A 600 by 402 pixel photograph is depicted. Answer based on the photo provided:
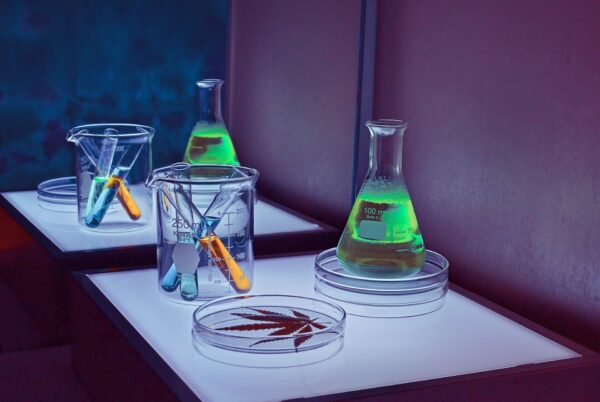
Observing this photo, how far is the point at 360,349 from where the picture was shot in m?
1.04

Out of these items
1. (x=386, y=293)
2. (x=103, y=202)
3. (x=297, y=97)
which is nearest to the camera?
(x=386, y=293)

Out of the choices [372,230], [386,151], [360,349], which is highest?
[386,151]

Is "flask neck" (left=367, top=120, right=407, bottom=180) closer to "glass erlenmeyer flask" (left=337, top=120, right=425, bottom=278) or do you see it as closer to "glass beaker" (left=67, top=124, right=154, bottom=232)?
"glass erlenmeyer flask" (left=337, top=120, right=425, bottom=278)

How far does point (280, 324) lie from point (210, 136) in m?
0.75

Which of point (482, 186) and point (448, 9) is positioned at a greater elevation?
point (448, 9)

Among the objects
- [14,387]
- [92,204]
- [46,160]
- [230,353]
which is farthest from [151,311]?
[46,160]

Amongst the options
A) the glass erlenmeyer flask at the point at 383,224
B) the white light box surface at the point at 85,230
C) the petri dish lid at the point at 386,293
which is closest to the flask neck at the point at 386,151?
the glass erlenmeyer flask at the point at 383,224

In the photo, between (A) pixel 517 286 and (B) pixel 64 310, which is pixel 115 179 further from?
(A) pixel 517 286

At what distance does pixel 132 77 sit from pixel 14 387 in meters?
0.93

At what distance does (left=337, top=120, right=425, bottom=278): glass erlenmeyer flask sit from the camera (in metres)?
1.22

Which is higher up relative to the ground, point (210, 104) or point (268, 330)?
point (210, 104)

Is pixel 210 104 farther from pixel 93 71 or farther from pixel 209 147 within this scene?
pixel 93 71

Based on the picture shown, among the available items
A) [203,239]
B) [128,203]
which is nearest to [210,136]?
[128,203]

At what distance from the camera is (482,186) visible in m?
1.35
